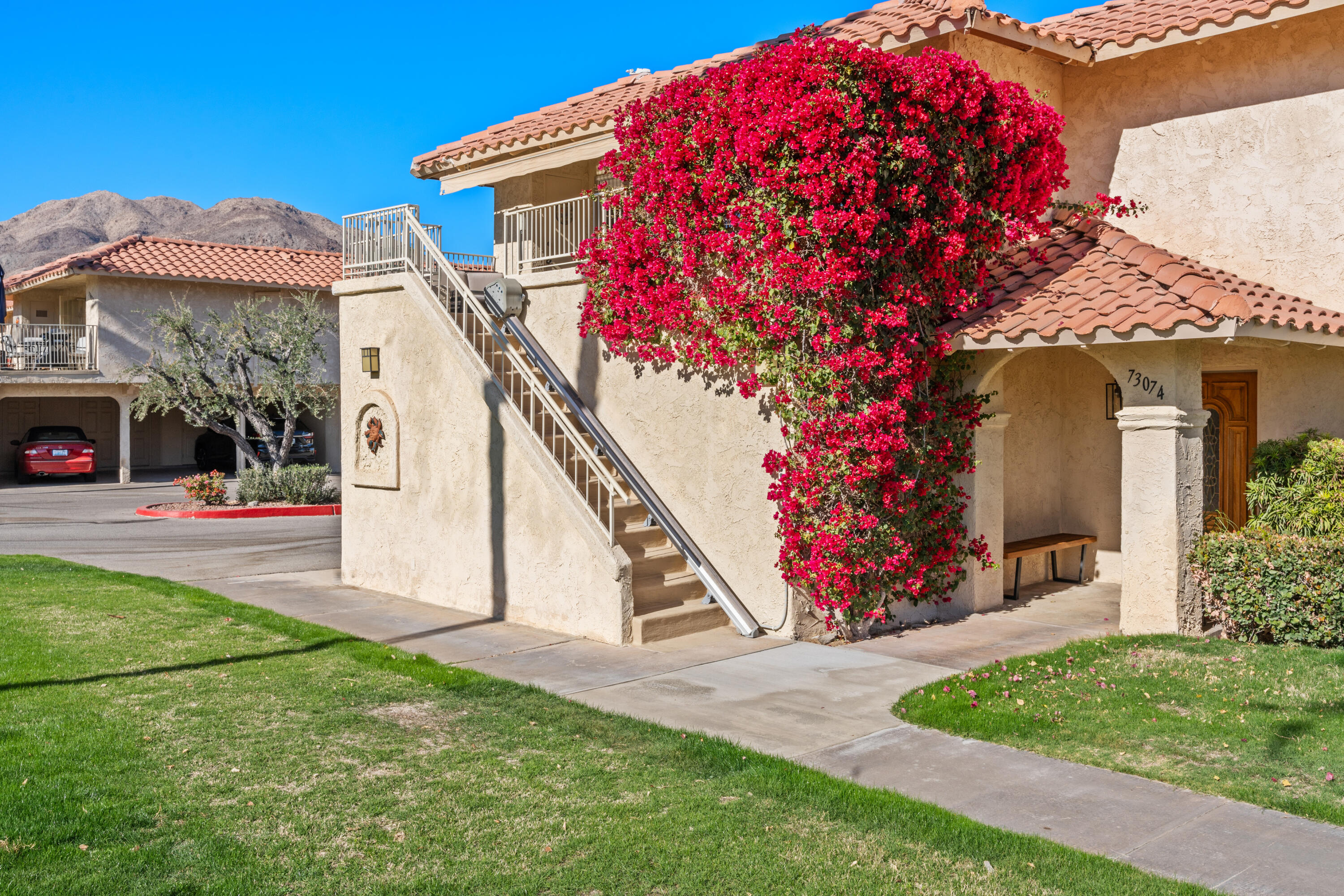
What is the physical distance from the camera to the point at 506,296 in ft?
38.5

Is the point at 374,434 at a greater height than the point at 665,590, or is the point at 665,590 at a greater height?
the point at 374,434

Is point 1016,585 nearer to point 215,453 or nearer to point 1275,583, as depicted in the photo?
point 1275,583

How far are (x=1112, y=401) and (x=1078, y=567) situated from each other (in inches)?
70.4

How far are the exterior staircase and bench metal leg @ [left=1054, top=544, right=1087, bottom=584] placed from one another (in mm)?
4174

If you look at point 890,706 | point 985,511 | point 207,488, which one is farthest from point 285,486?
point 890,706

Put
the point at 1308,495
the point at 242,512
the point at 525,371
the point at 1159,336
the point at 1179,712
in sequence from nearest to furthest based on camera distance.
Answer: the point at 1179,712 → the point at 1159,336 → the point at 1308,495 → the point at 525,371 → the point at 242,512

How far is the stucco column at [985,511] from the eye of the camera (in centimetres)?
980

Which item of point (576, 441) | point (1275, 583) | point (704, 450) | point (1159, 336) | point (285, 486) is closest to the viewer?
point (1159, 336)

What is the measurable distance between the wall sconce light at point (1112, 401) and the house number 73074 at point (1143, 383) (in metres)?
2.85

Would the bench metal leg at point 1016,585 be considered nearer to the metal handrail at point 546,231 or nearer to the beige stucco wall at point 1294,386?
the beige stucco wall at point 1294,386

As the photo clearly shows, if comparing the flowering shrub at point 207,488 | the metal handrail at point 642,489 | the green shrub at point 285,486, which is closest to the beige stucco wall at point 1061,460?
the metal handrail at point 642,489

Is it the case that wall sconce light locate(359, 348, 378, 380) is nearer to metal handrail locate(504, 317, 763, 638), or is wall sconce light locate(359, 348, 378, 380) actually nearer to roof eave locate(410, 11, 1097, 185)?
metal handrail locate(504, 317, 763, 638)

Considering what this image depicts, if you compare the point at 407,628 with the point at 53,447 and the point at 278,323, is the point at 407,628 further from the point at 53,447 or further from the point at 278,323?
the point at 53,447

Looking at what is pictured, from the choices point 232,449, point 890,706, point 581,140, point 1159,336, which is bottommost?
point 890,706
